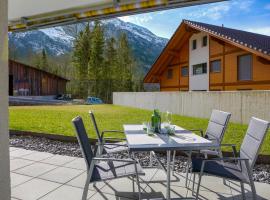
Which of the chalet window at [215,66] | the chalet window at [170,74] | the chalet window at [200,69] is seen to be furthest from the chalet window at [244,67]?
the chalet window at [170,74]

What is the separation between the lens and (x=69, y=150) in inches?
229

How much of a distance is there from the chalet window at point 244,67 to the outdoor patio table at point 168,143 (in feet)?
44.7

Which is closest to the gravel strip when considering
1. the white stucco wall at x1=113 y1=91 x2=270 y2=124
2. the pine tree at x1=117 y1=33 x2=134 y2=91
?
the white stucco wall at x1=113 y1=91 x2=270 y2=124

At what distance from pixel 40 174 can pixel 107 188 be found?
1173 millimetres

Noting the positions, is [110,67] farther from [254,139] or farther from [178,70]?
[254,139]

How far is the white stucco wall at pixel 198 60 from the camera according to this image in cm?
1964

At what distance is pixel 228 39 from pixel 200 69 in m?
4.70

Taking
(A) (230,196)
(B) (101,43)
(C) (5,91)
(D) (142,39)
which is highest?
(D) (142,39)

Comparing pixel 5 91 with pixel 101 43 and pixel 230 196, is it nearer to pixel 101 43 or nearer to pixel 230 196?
pixel 230 196

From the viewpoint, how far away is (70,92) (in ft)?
129

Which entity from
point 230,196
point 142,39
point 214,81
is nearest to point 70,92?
point 214,81

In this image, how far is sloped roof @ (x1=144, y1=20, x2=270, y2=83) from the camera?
1433 cm

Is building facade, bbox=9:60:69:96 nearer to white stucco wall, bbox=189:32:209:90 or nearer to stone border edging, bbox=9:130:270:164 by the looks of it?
white stucco wall, bbox=189:32:209:90

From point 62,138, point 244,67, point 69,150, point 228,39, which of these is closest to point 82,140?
point 69,150
